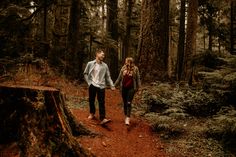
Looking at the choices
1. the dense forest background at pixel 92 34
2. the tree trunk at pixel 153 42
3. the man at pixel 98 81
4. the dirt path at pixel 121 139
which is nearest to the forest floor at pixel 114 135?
the dirt path at pixel 121 139

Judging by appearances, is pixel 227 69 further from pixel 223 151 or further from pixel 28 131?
pixel 28 131

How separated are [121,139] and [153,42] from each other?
5872 mm

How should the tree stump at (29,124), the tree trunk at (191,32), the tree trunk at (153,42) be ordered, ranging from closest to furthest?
1. the tree stump at (29,124)
2. the tree trunk at (153,42)
3. the tree trunk at (191,32)

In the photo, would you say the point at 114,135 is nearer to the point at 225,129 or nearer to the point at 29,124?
the point at 225,129

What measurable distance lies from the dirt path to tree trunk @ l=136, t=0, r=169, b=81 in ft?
10.5

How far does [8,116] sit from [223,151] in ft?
18.4

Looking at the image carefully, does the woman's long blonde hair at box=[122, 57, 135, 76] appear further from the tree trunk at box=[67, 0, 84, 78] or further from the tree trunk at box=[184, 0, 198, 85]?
the tree trunk at box=[184, 0, 198, 85]

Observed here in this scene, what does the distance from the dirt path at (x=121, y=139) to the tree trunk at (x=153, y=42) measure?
10.5 ft

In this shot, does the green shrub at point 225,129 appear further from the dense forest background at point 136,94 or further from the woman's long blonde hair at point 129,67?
the woman's long blonde hair at point 129,67

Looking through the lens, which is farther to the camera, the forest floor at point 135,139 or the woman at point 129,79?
the woman at point 129,79

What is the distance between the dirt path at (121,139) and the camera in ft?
28.6

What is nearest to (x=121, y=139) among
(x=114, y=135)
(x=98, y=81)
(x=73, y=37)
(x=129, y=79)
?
(x=114, y=135)

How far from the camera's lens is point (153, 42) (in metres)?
14.6

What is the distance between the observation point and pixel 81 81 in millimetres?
17141
